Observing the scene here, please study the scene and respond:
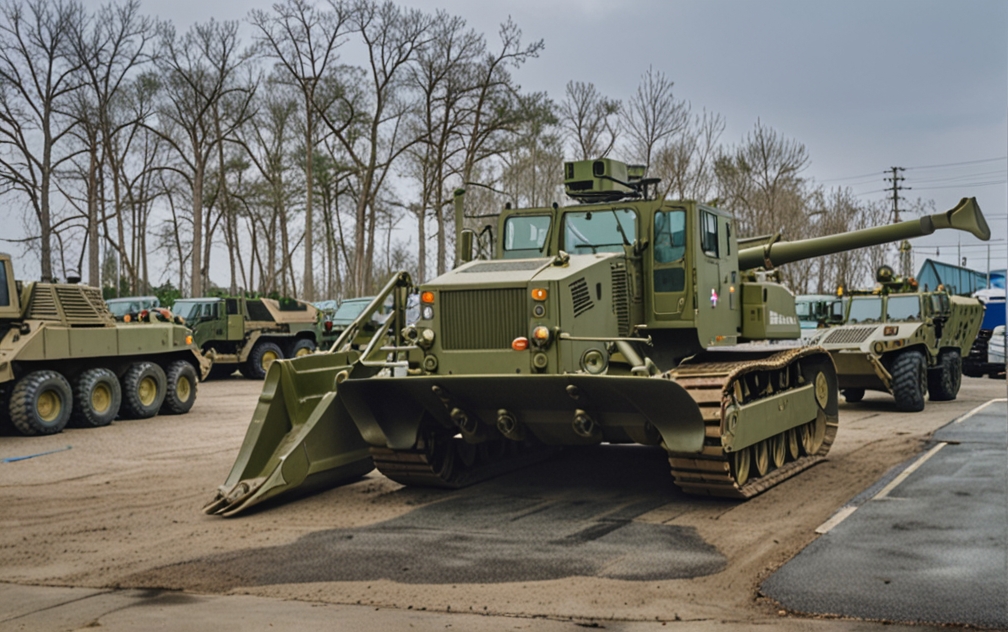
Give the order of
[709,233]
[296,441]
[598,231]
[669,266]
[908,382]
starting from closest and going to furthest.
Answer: [296,441]
[669,266]
[598,231]
[709,233]
[908,382]

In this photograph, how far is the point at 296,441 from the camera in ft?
30.2

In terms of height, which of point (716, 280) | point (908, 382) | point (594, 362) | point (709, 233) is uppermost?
point (709, 233)

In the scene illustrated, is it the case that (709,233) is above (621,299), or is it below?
above

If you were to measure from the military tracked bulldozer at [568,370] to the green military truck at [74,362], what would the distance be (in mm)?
6324

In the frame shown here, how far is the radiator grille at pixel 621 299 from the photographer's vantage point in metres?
9.25

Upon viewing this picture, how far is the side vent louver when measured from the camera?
8539 millimetres

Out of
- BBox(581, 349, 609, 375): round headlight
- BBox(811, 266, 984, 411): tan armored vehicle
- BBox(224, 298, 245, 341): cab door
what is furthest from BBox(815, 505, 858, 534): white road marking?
BBox(224, 298, 245, 341): cab door

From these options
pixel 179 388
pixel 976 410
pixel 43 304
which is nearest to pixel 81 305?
pixel 43 304

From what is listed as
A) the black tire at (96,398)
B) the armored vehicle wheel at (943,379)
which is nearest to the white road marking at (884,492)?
the armored vehicle wheel at (943,379)

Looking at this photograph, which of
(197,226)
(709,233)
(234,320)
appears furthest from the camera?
(197,226)

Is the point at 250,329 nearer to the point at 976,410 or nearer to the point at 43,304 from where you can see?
the point at 43,304

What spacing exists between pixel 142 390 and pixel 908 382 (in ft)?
39.0

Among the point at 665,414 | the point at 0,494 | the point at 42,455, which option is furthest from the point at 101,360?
the point at 665,414

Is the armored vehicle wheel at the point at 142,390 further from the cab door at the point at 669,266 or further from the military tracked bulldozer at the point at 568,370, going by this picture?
the cab door at the point at 669,266
